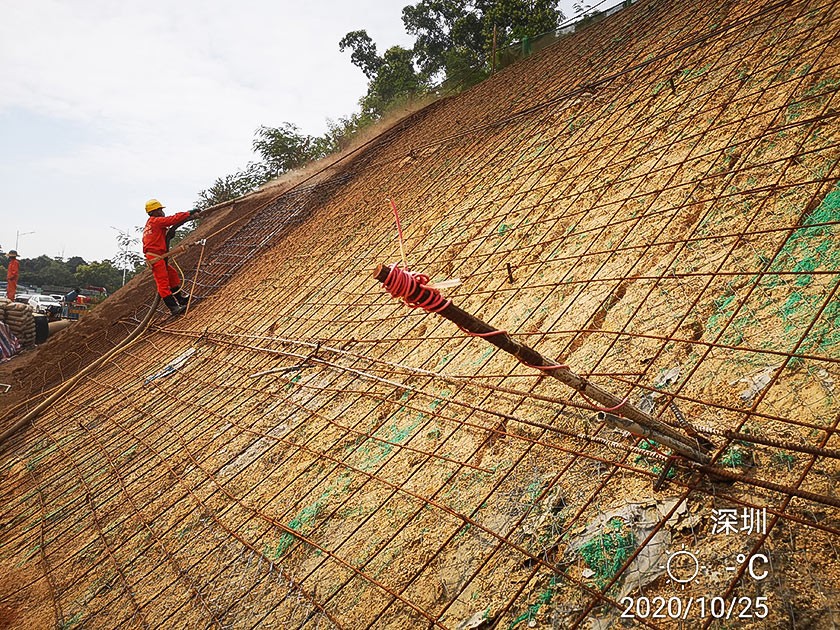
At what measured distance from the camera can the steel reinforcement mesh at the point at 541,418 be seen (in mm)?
1676

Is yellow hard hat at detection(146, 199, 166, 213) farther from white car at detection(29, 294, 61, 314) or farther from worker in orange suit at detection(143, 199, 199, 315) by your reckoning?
white car at detection(29, 294, 61, 314)

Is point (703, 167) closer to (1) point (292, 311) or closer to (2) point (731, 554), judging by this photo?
(2) point (731, 554)

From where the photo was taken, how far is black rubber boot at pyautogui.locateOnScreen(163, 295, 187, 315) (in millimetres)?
6449

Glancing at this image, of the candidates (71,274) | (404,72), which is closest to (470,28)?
(404,72)

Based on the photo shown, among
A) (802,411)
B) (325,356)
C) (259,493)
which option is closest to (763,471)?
(802,411)

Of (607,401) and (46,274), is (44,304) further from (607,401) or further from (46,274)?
(46,274)

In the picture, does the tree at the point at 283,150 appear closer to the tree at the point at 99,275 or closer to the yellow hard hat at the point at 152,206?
the yellow hard hat at the point at 152,206

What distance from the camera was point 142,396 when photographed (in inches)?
186

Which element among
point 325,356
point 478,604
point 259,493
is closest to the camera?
point 478,604

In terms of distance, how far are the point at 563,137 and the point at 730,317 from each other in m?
3.11

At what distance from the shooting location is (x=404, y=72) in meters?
17.3

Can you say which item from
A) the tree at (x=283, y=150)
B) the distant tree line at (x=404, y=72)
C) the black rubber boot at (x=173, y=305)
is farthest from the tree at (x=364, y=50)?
the black rubber boot at (x=173, y=305)

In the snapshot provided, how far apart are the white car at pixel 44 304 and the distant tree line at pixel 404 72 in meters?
4.17

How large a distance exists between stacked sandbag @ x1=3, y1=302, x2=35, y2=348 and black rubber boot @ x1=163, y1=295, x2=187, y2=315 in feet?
13.9
